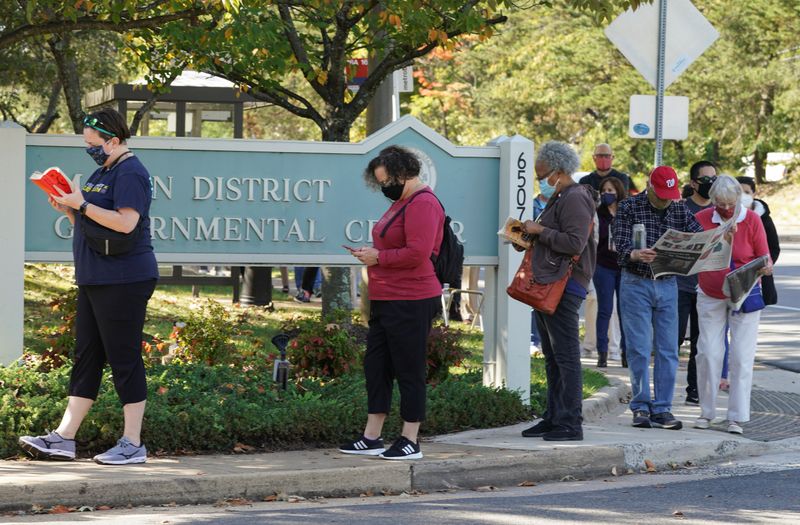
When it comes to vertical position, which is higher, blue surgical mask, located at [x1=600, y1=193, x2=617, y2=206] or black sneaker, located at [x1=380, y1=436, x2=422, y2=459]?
blue surgical mask, located at [x1=600, y1=193, x2=617, y2=206]

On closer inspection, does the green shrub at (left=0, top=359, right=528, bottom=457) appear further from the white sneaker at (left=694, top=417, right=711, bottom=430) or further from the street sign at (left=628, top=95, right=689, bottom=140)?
the street sign at (left=628, top=95, right=689, bottom=140)

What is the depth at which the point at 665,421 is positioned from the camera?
8758 mm

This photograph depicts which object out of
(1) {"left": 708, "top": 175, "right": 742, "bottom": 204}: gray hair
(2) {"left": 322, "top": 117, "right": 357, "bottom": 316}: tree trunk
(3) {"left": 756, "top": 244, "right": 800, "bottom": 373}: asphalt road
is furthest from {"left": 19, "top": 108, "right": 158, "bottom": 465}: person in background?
(3) {"left": 756, "top": 244, "right": 800, "bottom": 373}: asphalt road

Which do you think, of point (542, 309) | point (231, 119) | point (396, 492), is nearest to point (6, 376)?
point (396, 492)

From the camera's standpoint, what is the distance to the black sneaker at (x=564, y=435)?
26.2ft

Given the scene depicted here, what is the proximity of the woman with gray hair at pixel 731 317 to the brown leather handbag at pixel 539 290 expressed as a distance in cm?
141

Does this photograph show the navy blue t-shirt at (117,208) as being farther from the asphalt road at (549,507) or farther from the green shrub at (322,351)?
the green shrub at (322,351)

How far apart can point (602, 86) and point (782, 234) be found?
10.7 metres

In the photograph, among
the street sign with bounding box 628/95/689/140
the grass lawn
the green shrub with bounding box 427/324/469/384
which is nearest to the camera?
the green shrub with bounding box 427/324/469/384

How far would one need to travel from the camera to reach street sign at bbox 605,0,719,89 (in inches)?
427

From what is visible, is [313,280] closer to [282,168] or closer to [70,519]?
[282,168]

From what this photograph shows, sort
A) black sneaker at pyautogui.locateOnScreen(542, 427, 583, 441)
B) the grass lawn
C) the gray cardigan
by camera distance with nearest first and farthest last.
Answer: the gray cardigan < black sneaker at pyautogui.locateOnScreen(542, 427, 583, 441) < the grass lawn

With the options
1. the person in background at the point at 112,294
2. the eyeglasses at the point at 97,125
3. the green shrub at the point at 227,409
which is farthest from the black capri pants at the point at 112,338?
the eyeglasses at the point at 97,125

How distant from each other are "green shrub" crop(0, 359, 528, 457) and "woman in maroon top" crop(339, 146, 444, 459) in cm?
43
